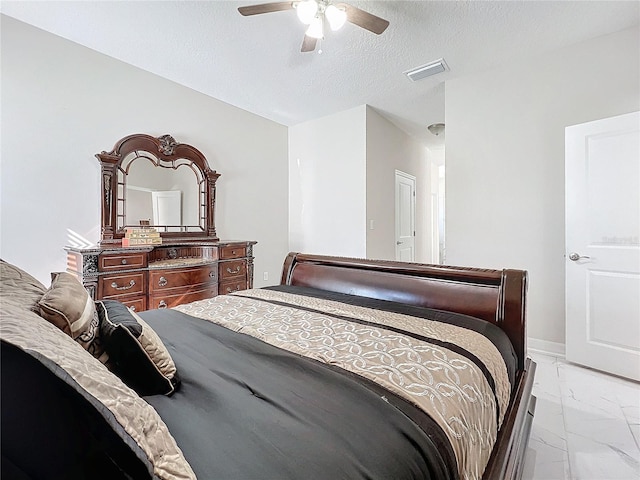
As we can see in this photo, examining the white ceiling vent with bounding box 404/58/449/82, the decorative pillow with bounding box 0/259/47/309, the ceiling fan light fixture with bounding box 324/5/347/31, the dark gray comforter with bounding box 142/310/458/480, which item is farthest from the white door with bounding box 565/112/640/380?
the decorative pillow with bounding box 0/259/47/309

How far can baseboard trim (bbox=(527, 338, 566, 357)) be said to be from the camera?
281 centimetres

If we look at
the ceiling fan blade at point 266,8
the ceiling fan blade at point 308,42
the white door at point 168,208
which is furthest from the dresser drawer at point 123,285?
the ceiling fan blade at point 308,42

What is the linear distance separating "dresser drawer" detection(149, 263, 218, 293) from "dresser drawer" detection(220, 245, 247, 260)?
0.15 m

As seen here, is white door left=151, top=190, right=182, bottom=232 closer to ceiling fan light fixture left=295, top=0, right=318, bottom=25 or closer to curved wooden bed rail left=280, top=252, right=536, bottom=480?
curved wooden bed rail left=280, top=252, right=536, bottom=480

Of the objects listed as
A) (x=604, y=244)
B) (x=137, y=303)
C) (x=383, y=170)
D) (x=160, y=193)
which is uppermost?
(x=383, y=170)

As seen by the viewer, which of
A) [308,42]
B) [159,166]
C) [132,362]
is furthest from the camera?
[159,166]

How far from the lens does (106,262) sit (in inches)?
98.8

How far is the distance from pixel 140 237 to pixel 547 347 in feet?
13.0

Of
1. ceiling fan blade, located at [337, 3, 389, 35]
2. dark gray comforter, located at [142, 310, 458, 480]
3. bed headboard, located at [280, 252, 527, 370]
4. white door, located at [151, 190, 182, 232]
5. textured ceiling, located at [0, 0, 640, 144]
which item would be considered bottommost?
dark gray comforter, located at [142, 310, 458, 480]

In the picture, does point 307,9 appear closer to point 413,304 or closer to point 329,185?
point 413,304

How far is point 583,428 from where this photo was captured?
181 cm

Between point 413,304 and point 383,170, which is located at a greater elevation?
point 383,170

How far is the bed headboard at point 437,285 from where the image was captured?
150cm

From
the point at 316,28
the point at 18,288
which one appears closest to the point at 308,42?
the point at 316,28
